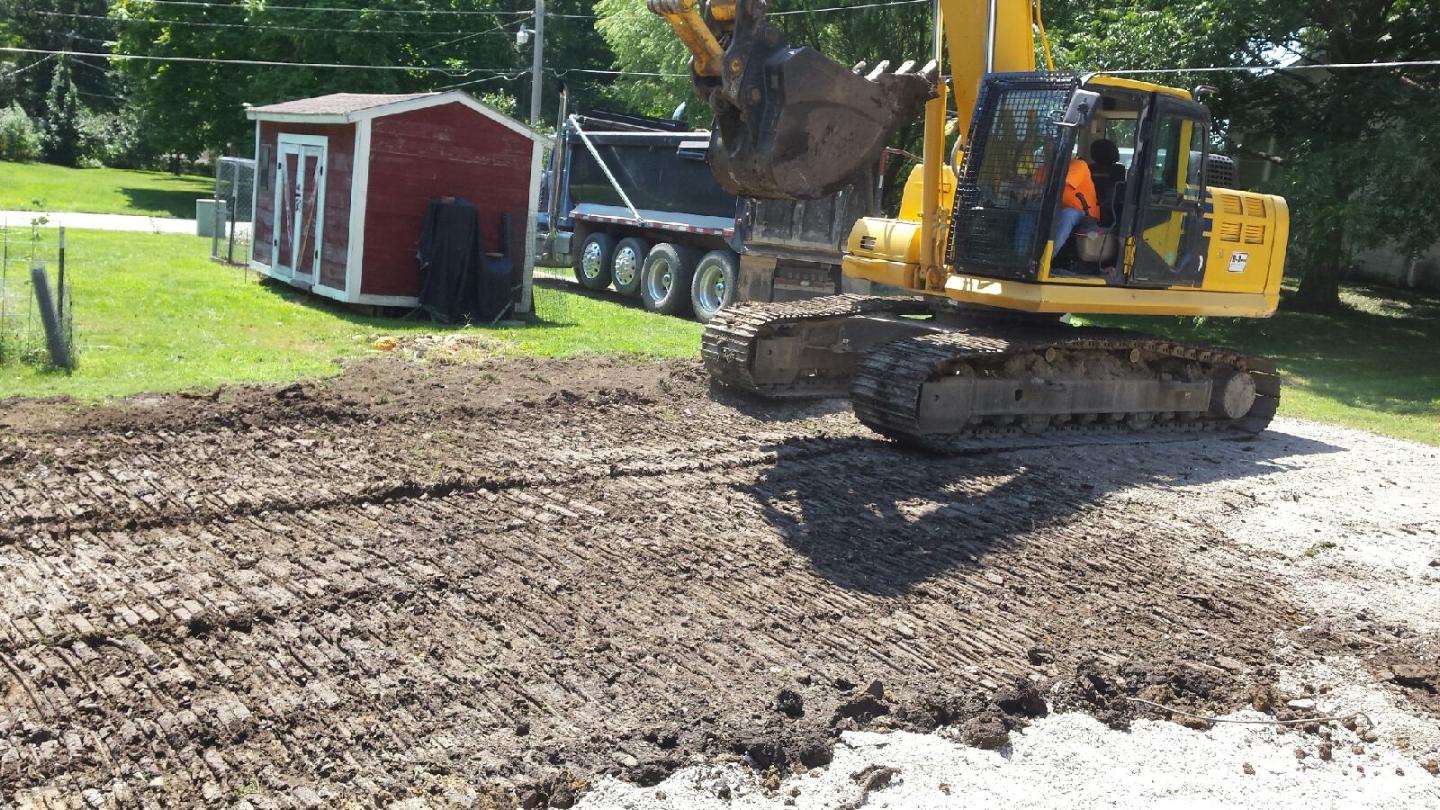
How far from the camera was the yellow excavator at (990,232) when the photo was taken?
8383 mm

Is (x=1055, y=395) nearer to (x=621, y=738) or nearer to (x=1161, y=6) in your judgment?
(x=621, y=738)

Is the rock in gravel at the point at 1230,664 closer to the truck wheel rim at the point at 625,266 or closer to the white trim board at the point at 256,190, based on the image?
the truck wheel rim at the point at 625,266

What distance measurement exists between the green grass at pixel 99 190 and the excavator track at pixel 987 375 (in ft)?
76.8

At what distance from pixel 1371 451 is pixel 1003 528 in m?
5.89

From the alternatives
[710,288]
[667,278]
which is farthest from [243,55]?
[710,288]

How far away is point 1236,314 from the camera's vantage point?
11.4m

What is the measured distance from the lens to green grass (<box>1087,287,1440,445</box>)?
14148 mm

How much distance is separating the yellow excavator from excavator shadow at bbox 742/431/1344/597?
45 centimetres

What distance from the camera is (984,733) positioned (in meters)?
5.01

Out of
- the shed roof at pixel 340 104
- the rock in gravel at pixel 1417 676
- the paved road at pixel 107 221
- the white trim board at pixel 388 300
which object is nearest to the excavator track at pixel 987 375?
the rock in gravel at pixel 1417 676

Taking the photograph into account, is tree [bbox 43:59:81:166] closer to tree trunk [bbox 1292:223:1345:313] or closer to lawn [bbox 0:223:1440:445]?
lawn [bbox 0:223:1440:445]

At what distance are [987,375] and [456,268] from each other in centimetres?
755

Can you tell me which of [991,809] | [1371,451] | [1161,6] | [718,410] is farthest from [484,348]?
[1161,6]

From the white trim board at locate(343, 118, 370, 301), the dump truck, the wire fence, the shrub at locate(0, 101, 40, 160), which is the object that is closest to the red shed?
the white trim board at locate(343, 118, 370, 301)
